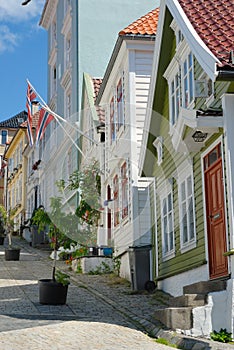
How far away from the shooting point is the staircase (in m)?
10.1

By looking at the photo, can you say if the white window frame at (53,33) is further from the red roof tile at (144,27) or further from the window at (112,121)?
the red roof tile at (144,27)

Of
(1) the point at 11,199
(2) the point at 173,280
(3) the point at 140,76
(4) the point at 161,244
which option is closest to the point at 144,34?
(3) the point at 140,76

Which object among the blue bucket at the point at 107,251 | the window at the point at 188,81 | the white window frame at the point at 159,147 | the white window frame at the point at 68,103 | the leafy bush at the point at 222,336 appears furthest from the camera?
the white window frame at the point at 68,103

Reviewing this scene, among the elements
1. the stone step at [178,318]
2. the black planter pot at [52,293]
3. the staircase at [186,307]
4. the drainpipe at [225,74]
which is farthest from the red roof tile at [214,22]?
the black planter pot at [52,293]

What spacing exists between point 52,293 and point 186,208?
3281 mm

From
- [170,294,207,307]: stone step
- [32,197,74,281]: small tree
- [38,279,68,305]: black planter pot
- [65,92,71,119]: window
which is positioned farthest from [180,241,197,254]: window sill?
[65,92,71,119]: window

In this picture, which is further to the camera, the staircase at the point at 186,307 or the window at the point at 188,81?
the window at the point at 188,81

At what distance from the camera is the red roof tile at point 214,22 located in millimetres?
10594

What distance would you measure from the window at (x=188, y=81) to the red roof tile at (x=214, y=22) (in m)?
1.37

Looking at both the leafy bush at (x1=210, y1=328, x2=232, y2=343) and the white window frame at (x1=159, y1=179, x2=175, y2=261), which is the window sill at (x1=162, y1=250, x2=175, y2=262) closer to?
the white window frame at (x1=159, y1=179, x2=175, y2=261)

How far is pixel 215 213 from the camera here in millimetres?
11766

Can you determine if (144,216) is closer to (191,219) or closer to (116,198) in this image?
(116,198)

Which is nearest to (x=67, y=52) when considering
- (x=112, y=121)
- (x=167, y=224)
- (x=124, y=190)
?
(x=112, y=121)

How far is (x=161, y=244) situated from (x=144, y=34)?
627 cm
